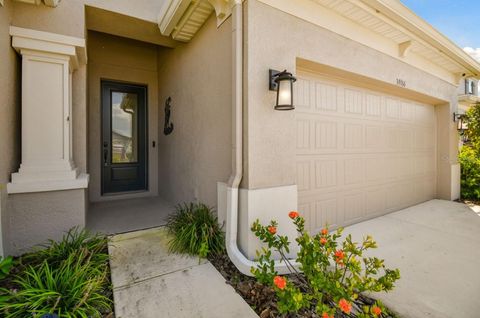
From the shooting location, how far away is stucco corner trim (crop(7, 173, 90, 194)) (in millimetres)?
2396

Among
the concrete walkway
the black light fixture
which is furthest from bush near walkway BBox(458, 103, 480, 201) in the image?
the concrete walkway

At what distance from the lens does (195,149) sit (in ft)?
11.4

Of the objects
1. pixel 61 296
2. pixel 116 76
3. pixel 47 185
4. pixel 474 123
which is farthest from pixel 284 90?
pixel 474 123

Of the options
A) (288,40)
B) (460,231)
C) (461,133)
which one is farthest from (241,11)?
(461,133)

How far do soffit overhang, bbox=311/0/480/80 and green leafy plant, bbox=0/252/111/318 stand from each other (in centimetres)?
388

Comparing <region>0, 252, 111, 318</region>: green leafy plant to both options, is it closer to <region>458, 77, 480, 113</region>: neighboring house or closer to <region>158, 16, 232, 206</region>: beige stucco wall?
<region>158, 16, 232, 206</region>: beige stucco wall

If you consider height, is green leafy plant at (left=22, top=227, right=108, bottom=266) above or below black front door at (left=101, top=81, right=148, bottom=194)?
below

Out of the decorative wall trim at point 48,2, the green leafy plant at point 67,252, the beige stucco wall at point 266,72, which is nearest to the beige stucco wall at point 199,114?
the beige stucco wall at point 266,72

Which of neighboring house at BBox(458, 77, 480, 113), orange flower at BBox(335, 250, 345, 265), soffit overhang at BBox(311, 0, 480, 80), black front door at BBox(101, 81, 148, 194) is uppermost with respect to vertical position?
neighboring house at BBox(458, 77, 480, 113)

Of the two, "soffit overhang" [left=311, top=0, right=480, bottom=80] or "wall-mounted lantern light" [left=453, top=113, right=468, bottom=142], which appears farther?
"wall-mounted lantern light" [left=453, top=113, right=468, bottom=142]

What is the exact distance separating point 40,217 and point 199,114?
2300 millimetres

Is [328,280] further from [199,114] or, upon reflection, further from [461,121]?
[461,121]

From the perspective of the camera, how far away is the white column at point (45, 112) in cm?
250

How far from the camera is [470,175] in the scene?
18.0 ft
